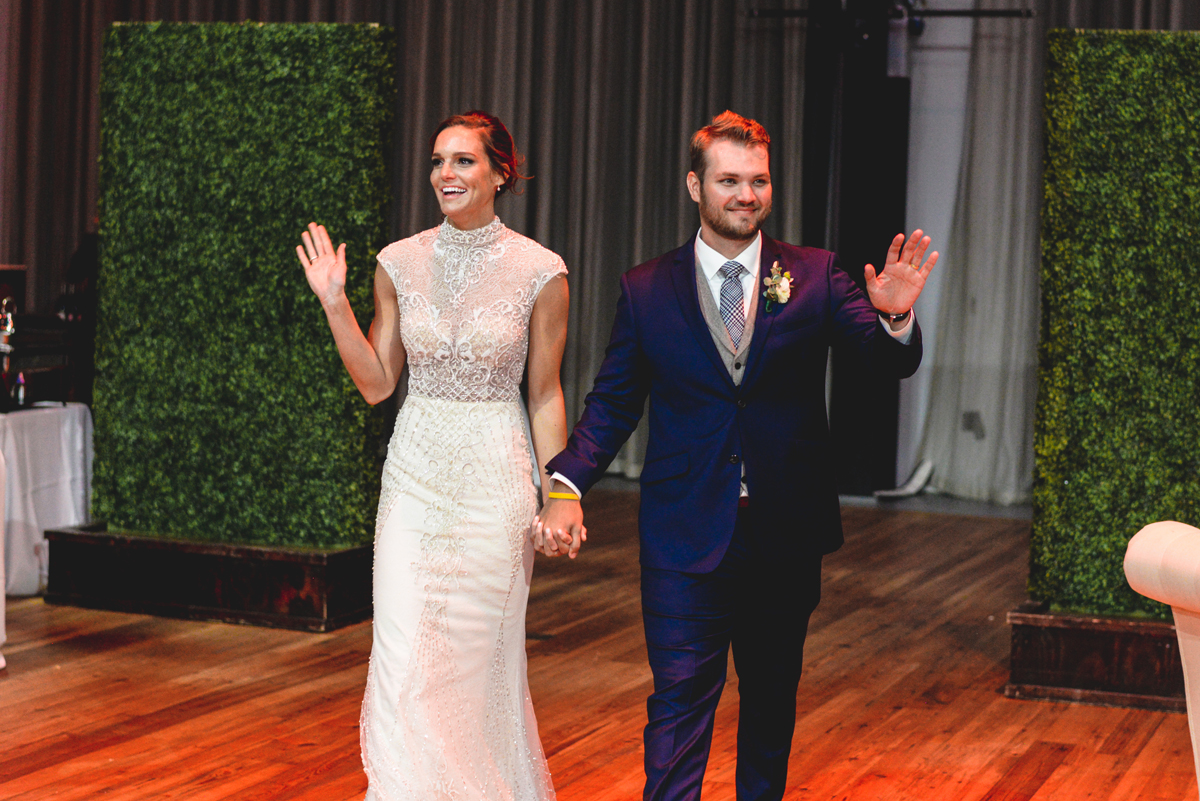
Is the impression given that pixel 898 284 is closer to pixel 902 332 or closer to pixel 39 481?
pixel 902 332

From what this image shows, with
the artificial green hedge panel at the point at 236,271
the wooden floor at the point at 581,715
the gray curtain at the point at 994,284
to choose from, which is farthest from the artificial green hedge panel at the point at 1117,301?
the gray curtain at the point at 994,284

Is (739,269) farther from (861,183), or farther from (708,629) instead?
(861,183)

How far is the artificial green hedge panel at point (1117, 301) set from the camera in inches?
183

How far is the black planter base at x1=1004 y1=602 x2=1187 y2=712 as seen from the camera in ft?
15.4

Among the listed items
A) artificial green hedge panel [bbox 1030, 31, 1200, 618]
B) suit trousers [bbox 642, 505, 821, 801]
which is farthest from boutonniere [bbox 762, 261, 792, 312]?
artificial green hedge panel [bbox 1030, 31, 1200, 618]

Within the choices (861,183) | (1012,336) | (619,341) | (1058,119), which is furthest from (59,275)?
(619,341)

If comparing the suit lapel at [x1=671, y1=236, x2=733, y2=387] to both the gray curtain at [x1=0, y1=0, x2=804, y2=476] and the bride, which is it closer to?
the bride

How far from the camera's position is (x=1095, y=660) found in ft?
15.6

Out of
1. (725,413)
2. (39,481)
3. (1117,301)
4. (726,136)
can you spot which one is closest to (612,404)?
(725,413)

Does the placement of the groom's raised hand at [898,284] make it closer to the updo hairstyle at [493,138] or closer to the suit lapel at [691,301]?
the suit lapel at [691,301]

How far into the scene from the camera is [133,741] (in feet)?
13.5

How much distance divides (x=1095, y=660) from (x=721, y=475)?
102 inches

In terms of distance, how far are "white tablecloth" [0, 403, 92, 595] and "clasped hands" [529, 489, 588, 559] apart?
3.87 m

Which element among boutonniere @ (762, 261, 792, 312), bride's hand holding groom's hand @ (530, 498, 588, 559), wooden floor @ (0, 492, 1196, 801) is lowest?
wooden floor @ (0, 492, 1196, 801)
